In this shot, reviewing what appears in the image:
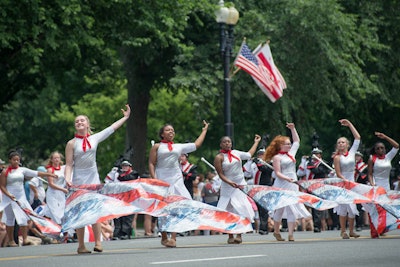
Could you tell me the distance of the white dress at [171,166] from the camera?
58.9ft

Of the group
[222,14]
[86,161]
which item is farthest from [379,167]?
[222,14]

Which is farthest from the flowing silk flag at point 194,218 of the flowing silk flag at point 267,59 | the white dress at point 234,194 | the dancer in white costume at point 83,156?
the flowing silk flag at point 267,59

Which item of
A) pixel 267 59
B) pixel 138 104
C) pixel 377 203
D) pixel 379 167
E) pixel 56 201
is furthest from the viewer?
pixel 138 104

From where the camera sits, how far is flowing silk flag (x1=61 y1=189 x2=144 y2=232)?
15.4 meters

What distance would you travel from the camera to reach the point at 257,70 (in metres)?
31.5

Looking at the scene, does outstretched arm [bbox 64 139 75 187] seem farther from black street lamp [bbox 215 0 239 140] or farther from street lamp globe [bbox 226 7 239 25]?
street lamp globe [bbox 226 7 239 25]

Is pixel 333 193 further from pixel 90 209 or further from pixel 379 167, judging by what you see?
pixel 90 209

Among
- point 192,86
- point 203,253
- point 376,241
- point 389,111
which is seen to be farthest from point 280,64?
point 203,253

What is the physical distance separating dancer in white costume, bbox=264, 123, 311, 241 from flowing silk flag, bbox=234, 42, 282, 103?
1055 centimetres

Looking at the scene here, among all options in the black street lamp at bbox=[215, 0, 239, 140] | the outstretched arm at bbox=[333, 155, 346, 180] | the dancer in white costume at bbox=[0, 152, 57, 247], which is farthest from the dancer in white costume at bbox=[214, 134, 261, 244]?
the black street lamp at bbox=[215, 0, 239, 140]

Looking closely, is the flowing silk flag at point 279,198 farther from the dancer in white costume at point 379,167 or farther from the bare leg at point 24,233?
the bare leg at point 24,233

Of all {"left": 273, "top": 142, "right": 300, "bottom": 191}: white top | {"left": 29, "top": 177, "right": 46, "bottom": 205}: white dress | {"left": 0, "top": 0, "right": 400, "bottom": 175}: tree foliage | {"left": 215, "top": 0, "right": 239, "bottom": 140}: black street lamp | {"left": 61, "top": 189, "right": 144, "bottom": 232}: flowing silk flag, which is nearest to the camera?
{"left": 61, "top": 189, "right": 144, "bottom": 232}: flowing silk flag

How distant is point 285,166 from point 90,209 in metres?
6.11

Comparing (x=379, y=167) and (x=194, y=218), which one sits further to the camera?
(x=379, y=167)
